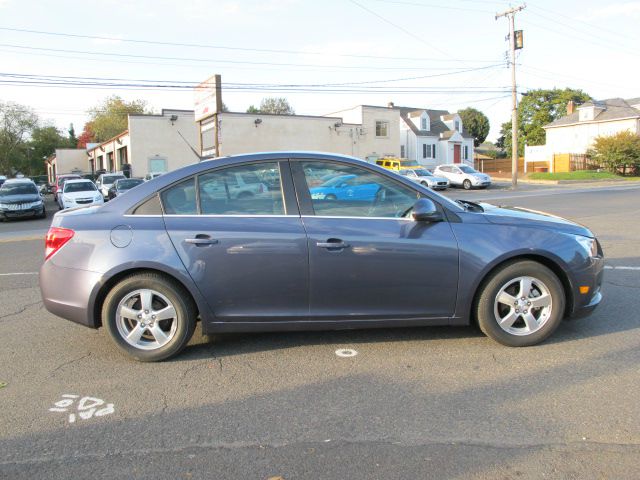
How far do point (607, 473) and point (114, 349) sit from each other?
3789 mm

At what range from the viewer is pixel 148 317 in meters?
4.19

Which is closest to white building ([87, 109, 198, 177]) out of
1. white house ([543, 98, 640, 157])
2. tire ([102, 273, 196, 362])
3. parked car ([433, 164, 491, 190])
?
parked car ([433, 164, 491, 190])

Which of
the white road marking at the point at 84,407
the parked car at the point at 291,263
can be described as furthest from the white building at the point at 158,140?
the white road marking at the point at 84,407

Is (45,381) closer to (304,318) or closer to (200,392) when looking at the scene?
(200,392)

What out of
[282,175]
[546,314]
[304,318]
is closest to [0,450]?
[304,318]

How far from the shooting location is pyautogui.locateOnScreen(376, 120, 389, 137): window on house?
4614cm

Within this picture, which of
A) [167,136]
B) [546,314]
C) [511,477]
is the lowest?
[511,477]

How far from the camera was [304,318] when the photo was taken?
421cm

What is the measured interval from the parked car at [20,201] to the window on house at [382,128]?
31295 mm

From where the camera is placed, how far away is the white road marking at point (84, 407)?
134 inches

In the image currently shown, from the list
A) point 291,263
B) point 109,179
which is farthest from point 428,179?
point 291,263

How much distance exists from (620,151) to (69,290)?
46.5 m

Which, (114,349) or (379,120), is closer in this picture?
(114,349)

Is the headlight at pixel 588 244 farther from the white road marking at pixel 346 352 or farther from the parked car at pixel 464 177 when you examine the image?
the parked car at pixel 464 177
